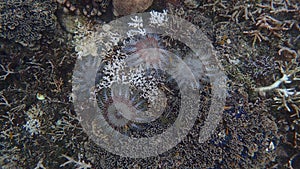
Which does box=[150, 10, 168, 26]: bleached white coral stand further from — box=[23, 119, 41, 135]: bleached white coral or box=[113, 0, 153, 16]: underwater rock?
box=[23, 119, 41, 135]: bleached white coral

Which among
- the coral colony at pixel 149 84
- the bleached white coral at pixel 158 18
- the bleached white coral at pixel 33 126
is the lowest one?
the bleached white coral at pixel 33 126

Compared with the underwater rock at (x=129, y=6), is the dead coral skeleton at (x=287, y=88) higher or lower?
lower

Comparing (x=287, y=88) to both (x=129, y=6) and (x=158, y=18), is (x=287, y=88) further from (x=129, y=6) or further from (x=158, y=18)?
(x=129, y=6)

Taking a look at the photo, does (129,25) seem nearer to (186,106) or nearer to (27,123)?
(186,106)

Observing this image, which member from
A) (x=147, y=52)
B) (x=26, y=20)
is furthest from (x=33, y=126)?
(x=147, y=52)

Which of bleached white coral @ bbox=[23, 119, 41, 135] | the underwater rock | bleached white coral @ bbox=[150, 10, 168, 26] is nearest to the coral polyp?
bleached white coral @ bbox=[150, 10, 168, 26]

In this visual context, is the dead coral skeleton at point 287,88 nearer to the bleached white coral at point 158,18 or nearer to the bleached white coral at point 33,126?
the bleached white coral at point 158,18

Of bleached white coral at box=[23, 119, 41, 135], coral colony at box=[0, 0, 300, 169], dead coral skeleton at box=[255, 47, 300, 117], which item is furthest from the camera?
bleached white coral at box=[23, 119, 41, 135]

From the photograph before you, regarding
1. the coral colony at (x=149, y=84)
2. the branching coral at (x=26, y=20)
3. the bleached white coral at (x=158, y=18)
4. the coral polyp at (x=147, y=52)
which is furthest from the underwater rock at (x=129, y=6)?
the branching coral at (x=26, y=20)
